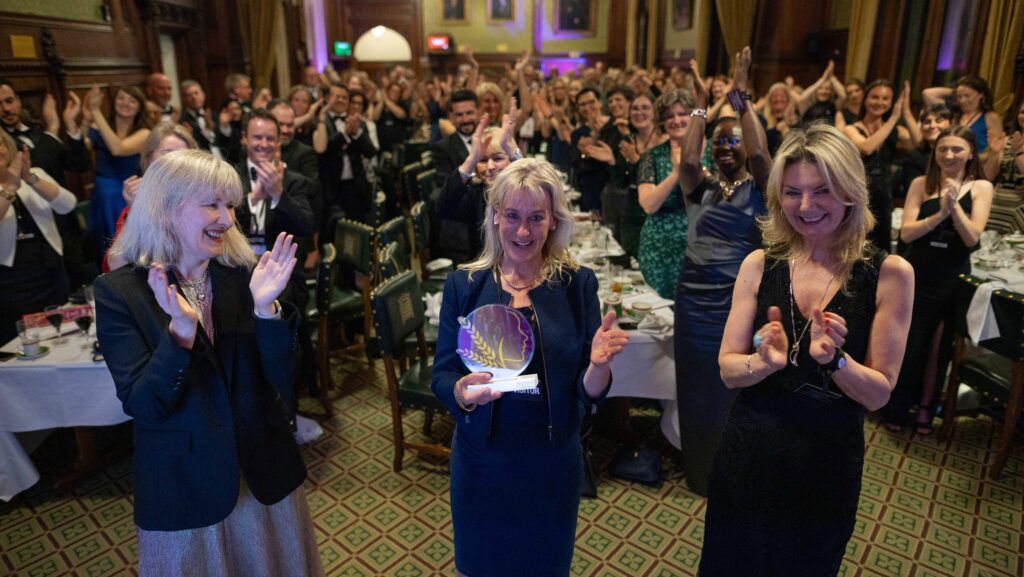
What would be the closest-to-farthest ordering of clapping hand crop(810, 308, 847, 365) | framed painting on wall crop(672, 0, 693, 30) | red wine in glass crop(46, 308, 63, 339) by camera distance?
clapping hand crop(810, 308, 847, 365), red wine in glass crop(46, 308, 63, 339), framed painting on wall crop(672, 0, 693, 30)

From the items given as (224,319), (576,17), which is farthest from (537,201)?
(576,17)

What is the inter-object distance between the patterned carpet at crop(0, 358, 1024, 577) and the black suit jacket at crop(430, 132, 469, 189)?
1.99m

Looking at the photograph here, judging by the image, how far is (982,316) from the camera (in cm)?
339

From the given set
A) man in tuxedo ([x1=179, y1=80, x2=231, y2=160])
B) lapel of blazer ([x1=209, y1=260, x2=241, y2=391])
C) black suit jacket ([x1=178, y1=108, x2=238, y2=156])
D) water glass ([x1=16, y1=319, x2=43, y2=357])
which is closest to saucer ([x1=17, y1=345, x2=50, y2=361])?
water glass ([x1=16, y1=319, x2=43, y2=357])

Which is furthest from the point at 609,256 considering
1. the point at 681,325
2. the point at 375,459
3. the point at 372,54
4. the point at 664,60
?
the point at 372,54

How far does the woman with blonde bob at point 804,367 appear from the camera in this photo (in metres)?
1.67

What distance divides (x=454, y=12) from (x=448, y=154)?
613 inches

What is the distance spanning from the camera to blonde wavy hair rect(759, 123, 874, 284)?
1673 mm

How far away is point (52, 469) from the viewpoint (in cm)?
366

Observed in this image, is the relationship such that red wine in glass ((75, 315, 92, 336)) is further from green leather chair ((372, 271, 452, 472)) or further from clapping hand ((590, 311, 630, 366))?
clapping hand ((590, 311, 630, 366))

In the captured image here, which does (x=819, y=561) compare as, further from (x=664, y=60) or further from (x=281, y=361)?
(x=664, y=60)

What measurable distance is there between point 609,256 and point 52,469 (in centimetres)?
347

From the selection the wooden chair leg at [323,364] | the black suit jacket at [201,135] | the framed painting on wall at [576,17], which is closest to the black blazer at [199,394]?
the wooden chair leg at [323,364]

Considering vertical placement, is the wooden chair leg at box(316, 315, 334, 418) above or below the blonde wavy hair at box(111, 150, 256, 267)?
below
